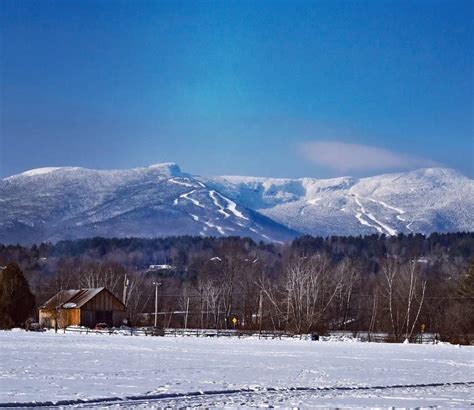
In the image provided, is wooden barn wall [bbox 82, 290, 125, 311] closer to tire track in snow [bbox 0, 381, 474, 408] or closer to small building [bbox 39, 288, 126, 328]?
small building [bbox 39, 288, 126, 328]

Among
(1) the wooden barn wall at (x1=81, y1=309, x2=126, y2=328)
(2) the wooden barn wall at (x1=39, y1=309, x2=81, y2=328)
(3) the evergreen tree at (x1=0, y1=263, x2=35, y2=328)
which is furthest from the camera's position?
(1) the wooden barn wall at (x1=81, y1=309, x2=126, y2=328)

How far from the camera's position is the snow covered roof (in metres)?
95.2

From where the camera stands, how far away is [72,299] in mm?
97500

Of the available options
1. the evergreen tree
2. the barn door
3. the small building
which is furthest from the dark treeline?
the evergreen tree

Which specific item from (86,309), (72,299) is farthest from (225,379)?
(72,299)

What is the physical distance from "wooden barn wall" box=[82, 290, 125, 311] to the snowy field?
51376 millimetres

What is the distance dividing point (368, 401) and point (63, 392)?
312 inches

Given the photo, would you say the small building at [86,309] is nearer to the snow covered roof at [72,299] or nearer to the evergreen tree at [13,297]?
the snow covered roof at [72,299]

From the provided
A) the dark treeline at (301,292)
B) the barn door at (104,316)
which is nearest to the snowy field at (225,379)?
the dark treeline at (301,292)

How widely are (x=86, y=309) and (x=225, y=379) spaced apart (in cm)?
6808

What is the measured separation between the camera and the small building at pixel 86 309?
94938 millimetres

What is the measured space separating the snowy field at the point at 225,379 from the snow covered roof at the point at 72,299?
171 feet

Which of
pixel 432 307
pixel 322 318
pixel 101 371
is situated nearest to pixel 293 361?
pixel 101 371

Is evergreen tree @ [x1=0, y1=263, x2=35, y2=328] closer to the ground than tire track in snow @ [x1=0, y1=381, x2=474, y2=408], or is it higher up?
higher up
